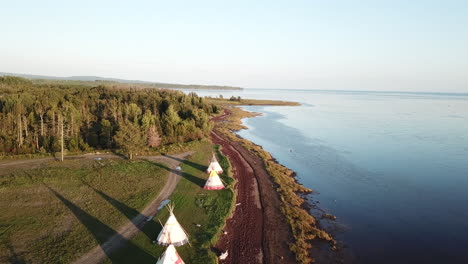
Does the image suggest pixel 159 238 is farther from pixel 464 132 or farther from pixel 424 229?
pixel 464 132

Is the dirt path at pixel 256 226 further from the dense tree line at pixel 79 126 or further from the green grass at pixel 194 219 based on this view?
the dense tree line at pixel 79 126

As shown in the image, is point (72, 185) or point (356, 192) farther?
point (356, 192)

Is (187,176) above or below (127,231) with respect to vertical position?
above

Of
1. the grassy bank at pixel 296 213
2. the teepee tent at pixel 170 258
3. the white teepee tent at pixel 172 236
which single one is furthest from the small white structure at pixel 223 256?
the grassy bank at pixel 296 213

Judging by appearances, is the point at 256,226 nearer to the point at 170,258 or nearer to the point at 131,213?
the point at 170,258

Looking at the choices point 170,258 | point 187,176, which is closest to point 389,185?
point 187,176

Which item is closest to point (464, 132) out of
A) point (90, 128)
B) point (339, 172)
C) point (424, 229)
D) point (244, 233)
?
point (339, 172)
